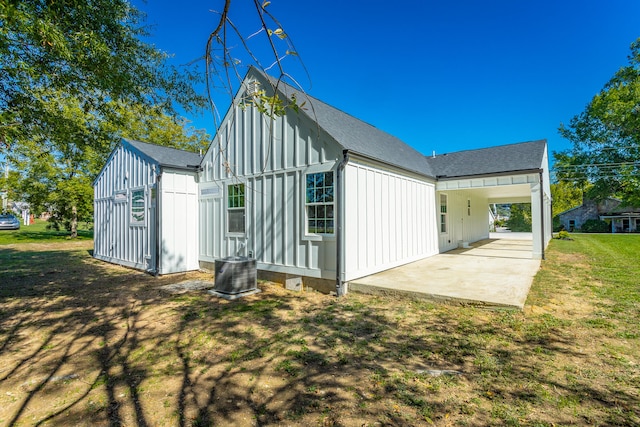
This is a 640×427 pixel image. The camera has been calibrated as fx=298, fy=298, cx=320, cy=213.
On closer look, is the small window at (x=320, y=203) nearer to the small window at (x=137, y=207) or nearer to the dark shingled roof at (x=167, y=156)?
the dark shingled roof at (x=167, y=156)

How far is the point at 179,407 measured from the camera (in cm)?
263

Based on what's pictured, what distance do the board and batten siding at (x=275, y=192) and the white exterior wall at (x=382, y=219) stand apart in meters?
0.56

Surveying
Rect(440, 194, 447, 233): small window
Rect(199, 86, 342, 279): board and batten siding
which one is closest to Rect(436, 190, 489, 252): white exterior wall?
Rect(440, 194, 447, 233): small window

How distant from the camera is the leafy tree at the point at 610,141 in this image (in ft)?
82.1

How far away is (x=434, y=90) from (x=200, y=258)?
52.7 ft

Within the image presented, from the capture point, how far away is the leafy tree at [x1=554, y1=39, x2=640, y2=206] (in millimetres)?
25031


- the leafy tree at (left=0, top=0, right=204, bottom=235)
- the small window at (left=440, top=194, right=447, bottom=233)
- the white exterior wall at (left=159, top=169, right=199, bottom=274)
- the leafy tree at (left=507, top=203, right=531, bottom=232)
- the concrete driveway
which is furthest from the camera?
the leafy tree at (left=507, top=203, right=531, bottom=232)

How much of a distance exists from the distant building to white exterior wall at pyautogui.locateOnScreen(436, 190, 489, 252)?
1183 inches

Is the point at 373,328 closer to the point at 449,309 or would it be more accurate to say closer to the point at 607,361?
the point at 449,309

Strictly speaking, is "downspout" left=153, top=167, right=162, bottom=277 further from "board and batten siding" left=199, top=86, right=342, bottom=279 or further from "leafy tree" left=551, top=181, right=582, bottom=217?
"leafy tree" left=551, top=181, right=582, bottom=217

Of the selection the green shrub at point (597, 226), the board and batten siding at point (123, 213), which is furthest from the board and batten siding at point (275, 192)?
the green shrub at point (597, 226)

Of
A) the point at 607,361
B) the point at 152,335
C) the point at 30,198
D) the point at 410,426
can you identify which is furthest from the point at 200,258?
the point at 30,198

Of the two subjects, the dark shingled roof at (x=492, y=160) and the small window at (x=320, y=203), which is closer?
the small window at (x=320, y=203)

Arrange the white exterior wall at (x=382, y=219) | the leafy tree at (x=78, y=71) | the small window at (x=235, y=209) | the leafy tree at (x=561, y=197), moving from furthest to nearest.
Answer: the leafy tree at (x=561, y=197) < the small window at (x=235, y=209) < the white exterior wall at (x=382, y=219) < the leafy tree at (x=78, y=71)
